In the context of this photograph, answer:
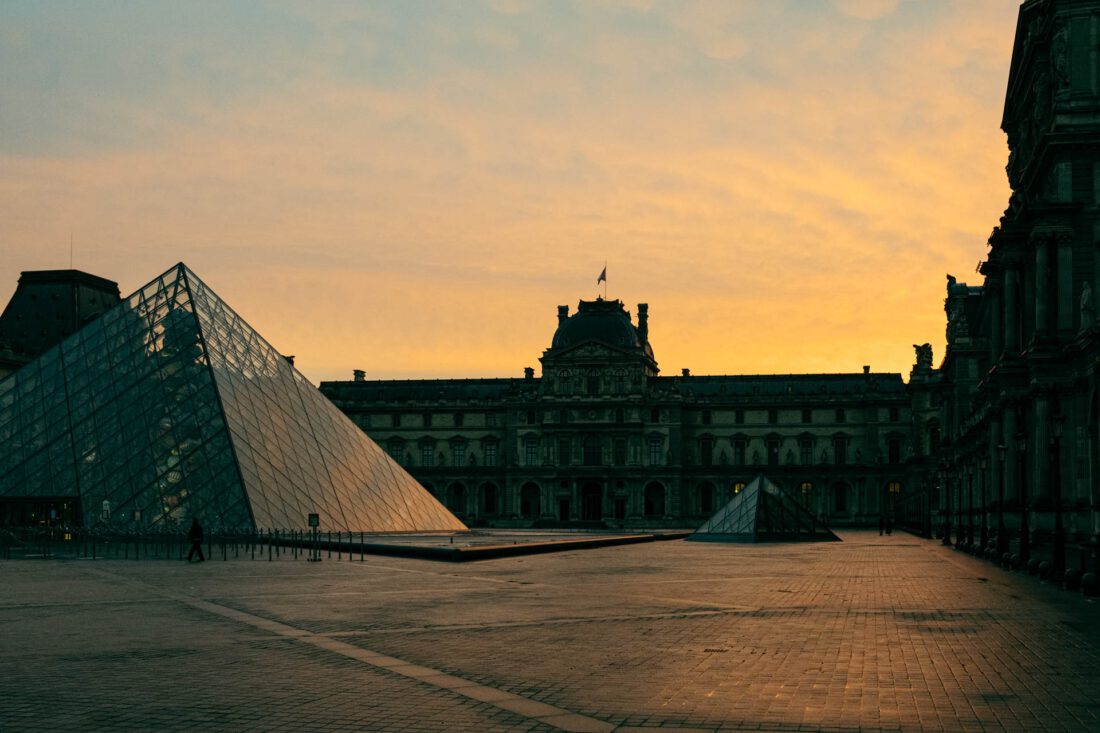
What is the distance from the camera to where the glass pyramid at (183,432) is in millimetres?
40344

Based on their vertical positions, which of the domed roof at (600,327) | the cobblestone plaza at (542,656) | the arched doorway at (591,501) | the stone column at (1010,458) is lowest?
the arched doorway at (591,501)

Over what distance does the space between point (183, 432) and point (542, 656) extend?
31.7 meters

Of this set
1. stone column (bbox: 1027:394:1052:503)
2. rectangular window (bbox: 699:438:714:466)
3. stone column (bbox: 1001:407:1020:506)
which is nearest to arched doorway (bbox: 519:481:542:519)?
rectangular window (bbox: 699:438:714:466)

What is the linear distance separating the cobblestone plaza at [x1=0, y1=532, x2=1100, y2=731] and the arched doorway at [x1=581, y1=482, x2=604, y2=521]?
89.0 metres

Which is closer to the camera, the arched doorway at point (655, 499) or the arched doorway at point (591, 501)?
the arched doorway at point (655, 499)

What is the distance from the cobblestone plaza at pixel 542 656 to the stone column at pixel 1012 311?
1671cm

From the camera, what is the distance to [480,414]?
117 metres

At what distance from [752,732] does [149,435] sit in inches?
1430

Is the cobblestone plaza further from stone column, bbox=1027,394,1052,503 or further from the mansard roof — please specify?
the mansard roof

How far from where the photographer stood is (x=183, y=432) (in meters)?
42.1

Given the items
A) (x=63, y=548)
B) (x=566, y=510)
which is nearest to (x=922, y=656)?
(x=63, y=548)

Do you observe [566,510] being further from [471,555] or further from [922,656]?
[922,656]

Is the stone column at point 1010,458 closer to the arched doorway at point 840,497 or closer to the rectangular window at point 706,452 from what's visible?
the arched doorway at point 840,497

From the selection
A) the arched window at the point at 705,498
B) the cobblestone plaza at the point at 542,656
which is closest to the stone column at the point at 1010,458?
the cobblestone plaza at the point at 542,656
